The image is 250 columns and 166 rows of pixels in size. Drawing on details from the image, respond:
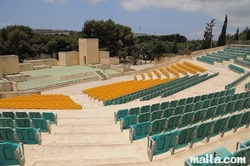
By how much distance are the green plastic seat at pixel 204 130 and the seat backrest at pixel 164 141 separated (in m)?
1.00

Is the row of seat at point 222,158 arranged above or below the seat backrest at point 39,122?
above

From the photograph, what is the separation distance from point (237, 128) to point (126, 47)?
45.5 metres

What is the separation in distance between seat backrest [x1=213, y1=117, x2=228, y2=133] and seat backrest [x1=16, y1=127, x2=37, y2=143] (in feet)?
20.1

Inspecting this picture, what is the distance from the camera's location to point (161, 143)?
5.32 metres

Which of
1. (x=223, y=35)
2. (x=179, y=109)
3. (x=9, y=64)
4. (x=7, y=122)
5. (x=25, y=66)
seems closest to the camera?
(x=7, y=122)

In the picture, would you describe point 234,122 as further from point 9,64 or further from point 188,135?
point 9,64

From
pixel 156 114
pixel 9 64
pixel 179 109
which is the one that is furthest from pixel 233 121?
pixel 9 64

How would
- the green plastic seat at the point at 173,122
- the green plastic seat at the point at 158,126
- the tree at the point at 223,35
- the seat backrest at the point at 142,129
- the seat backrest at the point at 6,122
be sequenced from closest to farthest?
the seat backrest at the point at 142,129
the green plastic seat at the point at 158,126
the green plastic seat at the point at 173,122
the seat backrest at the point at 6,122
the tree at the point at 223,35

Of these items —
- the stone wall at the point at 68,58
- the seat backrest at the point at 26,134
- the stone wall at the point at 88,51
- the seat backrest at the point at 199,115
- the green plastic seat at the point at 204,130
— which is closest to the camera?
the green plastic seat at the point at 204,130

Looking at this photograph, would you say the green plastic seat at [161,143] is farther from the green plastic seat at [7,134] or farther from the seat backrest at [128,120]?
the green plastic seat at [7,134]

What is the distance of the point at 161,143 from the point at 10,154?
159 inches

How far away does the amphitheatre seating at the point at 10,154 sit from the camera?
15.3ft

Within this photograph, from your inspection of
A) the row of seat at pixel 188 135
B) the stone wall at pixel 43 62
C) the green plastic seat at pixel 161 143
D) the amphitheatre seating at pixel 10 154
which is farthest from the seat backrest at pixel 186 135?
the stone wall at pixel 43 62

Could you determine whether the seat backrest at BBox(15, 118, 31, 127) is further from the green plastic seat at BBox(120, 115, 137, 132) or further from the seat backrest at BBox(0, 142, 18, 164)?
the green plastic seat at BBox(120, 115, 137, 132)
